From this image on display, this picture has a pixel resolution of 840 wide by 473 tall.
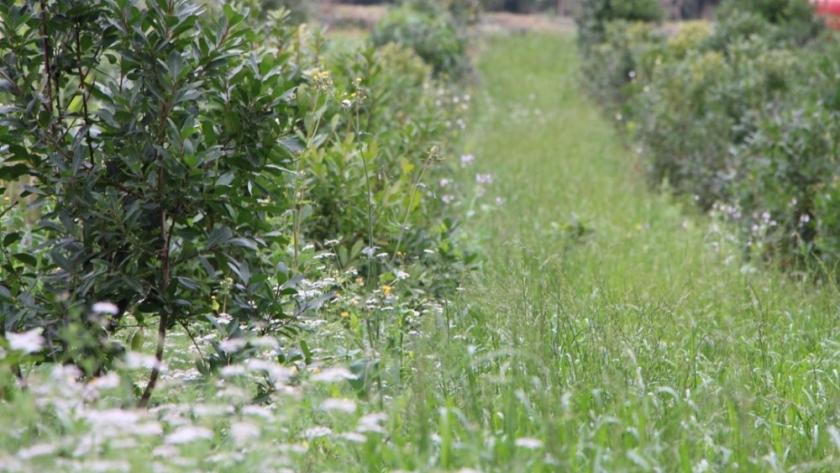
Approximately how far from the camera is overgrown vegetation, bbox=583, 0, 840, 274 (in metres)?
6.55

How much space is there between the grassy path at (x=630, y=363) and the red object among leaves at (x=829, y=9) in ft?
28.5

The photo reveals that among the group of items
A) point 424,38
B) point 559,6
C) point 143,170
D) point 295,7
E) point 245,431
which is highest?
point 143,170

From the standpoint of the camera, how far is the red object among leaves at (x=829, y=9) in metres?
14.3

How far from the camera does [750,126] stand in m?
8.95

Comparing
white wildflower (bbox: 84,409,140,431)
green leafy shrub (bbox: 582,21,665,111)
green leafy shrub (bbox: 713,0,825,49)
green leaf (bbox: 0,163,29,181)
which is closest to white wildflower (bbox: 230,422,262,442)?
white wildflower (bbox: 84,409,140,431)

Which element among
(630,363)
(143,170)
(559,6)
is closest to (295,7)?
(143,170)

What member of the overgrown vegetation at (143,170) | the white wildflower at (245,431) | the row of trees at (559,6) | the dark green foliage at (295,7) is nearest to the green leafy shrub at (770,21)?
the dark green foliage at (295,7)

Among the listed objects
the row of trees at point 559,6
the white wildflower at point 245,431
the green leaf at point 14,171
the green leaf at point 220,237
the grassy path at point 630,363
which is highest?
the green leaf at point 14,171

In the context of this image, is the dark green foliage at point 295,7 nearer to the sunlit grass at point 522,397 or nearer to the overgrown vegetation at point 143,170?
the sunlit grass at point 522,397

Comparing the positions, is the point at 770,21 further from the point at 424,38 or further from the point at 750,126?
the point at 750,126

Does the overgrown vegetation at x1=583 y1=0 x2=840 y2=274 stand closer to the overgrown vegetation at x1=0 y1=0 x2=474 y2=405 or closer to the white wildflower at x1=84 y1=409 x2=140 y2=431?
the overgrown vegetation at x1=0 y1=0 x2=474 y2=405

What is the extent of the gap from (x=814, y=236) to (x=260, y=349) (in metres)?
4.71

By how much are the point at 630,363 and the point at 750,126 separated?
21.4ft

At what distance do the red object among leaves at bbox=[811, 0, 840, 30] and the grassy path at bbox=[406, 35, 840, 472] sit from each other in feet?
28.5
